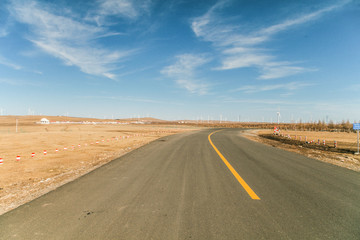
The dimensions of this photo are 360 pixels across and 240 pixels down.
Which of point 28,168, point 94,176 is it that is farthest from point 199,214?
point 28,168

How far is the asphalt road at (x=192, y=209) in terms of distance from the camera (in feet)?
9.69

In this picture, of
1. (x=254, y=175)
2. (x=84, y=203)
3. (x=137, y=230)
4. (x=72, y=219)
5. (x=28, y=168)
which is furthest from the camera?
(x=28, y=168)

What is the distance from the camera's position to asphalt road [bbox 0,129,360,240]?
2.95m

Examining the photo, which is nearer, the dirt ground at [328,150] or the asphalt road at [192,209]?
the asphalt road at [192,209]

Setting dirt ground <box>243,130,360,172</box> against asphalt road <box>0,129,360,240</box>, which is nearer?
asphalt road <box>0,129,360,240</box>

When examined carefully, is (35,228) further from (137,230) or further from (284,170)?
(284,170)

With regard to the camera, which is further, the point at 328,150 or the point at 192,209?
the point at 328,150

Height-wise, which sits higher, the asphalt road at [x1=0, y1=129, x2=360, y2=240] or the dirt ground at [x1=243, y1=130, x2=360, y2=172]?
the asphalt road at [x1=0, y1=129, x2=360, y2=240]

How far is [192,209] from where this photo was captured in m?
3.73

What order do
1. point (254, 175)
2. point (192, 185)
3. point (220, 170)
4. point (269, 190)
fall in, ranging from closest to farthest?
point (269, 190), point (192, 185), point (254, 175), point (220, 170)

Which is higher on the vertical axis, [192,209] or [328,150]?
[192,209]

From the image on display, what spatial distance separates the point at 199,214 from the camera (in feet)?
11.5

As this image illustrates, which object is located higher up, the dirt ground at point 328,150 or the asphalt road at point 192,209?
the asphalt road at point 192,209

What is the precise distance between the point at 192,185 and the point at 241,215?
6.32ft
